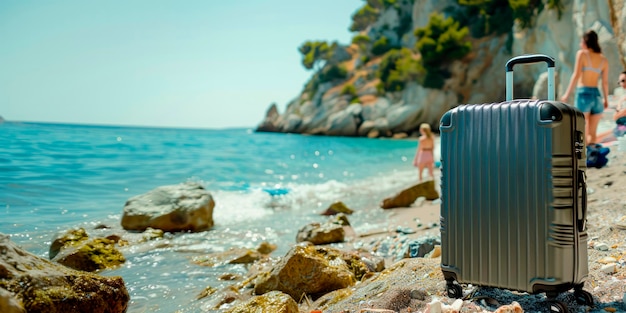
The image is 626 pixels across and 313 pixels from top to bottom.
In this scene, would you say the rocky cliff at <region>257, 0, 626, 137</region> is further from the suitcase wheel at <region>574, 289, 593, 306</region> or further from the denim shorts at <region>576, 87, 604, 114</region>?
the suitcase wheel at <region>574, 289, 593, 306</region>

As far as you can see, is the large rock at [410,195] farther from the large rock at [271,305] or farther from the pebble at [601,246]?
the large rock at [271,305]

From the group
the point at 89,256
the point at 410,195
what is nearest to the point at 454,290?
the point at 89,256

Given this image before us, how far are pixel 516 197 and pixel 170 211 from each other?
A: 6.12m

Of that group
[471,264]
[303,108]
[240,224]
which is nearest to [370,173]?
[240,224]

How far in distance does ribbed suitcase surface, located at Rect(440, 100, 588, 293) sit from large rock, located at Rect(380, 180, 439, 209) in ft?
21.5

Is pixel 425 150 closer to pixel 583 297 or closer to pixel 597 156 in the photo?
pixel 597 156

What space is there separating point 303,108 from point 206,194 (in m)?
51.5

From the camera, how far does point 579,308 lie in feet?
7.54

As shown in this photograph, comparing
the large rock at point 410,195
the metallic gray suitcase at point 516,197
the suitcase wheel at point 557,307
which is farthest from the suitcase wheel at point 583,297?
the large rock at point 410,195

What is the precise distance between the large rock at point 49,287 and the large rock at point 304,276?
131cm

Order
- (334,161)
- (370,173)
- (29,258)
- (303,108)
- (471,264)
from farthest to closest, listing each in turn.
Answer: (303,108), (334,161), (370,173), (29,258), (471,264)

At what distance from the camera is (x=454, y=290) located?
2590 millimetres

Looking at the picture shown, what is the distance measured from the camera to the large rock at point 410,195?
9070mm

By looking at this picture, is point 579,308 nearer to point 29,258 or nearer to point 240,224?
point 29,258
